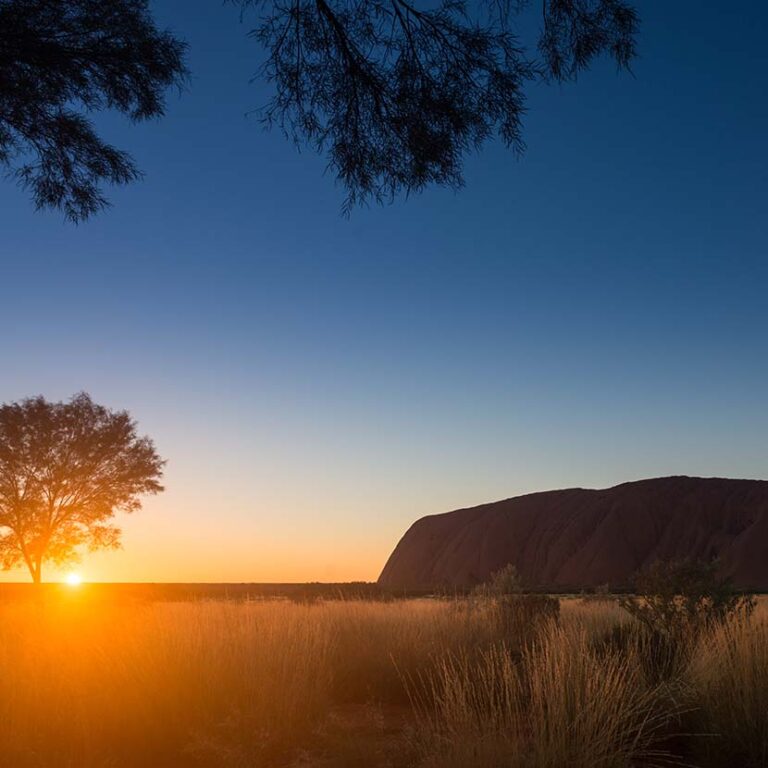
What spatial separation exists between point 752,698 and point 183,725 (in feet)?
16.1

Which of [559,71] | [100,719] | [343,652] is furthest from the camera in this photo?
[343,652]

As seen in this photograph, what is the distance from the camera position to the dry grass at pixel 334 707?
5.81 metres

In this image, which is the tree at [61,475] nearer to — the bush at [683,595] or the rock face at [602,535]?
the bush at [683,595]

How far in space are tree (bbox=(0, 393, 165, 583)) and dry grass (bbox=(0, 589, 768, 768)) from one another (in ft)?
68.7

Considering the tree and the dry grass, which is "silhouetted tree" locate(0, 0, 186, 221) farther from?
the tree

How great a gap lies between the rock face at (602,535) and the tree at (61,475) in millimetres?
35973

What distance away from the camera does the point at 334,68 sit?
6438 millimetres

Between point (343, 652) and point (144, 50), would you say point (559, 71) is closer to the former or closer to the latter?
point (144, 50)

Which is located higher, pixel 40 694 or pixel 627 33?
pixel 627 33

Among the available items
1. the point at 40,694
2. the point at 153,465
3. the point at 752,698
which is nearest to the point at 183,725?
the point at 40,694

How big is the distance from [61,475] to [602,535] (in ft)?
172

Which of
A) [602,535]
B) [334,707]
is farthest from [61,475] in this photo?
[602,535]

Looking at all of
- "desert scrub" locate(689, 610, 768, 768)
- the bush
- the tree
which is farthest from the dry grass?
the tree

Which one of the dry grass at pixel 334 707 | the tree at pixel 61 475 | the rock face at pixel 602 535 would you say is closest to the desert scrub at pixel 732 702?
the dry grass at pixel 334 707
